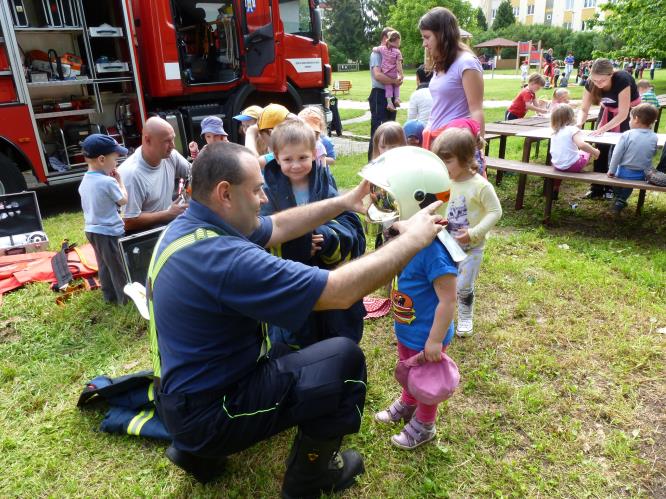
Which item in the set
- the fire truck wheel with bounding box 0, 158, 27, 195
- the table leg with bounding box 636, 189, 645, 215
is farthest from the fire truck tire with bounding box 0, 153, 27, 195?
the table leg with bounding box 636, 189, 645, 215

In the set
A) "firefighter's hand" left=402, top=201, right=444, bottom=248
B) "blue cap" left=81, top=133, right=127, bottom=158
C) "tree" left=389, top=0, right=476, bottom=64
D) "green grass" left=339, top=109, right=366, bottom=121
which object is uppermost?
"tree" left=389, top=0, right=476, bottom=64

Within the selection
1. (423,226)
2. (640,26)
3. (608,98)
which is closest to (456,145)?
(423,226)

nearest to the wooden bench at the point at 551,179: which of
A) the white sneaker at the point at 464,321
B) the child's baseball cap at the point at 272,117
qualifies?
the white sneaker at the point at 464,321

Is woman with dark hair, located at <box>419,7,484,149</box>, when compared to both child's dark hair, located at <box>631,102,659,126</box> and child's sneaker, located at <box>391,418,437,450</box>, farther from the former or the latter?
child's dark hair, located at <box>631,102,659,126</box>

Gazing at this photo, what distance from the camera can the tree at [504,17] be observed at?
196 feet

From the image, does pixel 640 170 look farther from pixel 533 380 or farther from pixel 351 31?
pixel 351 31

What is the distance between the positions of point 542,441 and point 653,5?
17342 mm

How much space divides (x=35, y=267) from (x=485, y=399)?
443cm

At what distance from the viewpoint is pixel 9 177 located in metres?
6.31

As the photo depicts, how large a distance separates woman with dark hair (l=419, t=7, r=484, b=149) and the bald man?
7.04 ft

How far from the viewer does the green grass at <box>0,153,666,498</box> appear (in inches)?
93.0

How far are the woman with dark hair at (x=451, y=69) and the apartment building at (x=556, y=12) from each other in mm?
69947

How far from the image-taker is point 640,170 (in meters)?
5.04

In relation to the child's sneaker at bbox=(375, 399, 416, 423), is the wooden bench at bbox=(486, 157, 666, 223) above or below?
above
